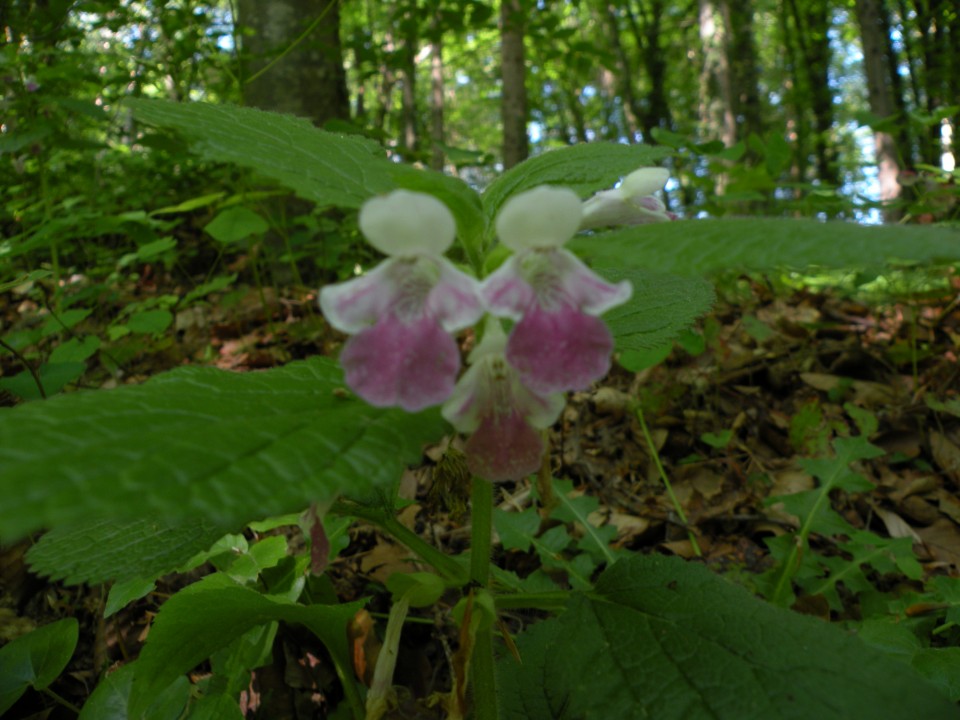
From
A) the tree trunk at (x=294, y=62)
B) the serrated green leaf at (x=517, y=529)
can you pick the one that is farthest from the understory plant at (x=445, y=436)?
the tree trunk at (x=294, y=62)

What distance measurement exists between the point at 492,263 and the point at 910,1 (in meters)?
15.0

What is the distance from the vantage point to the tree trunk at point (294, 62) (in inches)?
171

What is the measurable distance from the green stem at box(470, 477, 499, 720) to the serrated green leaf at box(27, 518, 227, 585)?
45cm

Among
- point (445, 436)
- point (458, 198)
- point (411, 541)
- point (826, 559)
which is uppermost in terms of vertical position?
point (458, 198)

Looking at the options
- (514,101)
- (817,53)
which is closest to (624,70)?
(817,53)

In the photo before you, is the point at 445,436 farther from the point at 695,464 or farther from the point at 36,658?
the point at 695,464

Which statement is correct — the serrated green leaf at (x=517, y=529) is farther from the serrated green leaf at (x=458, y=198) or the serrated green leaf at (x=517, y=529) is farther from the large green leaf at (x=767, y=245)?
the large green leaf at (x=767, y=245)

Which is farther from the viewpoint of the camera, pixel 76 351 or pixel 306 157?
pixel 76 351

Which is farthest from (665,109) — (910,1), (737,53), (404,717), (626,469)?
(404,717)

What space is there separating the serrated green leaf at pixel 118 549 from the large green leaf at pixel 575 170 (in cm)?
76

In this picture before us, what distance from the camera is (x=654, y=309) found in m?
1.27

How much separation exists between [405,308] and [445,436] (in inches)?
10.2

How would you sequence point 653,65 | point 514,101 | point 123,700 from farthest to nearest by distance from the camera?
1. point 653,65
2. point 514,101
3. point 123,700

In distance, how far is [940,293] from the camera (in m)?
3.35
